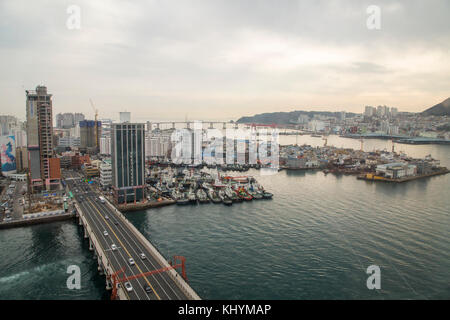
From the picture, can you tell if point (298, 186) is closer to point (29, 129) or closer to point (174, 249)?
point (174, 249)

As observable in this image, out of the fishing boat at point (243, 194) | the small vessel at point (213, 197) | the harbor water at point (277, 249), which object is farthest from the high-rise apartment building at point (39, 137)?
the fishing boat at point (243, 194)

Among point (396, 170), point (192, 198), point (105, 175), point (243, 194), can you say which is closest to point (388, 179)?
point (396, 170)

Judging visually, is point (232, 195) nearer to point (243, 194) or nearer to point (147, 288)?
point (243, 194)

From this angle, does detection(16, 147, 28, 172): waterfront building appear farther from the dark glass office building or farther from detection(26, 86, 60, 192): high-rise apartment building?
the dark glass office building

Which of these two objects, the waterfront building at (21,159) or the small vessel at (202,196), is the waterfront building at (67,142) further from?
the small vessel at (202,196)

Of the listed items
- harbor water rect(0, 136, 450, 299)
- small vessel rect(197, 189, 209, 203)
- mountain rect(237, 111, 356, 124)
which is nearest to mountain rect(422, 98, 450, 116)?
mountain rect(237, 111, 356, 124)

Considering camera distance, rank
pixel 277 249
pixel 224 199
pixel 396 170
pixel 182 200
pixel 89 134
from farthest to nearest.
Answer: pixel 89 134, pixel 396 170, pixel 224 199, pixel 182 200, pixel 277 249
